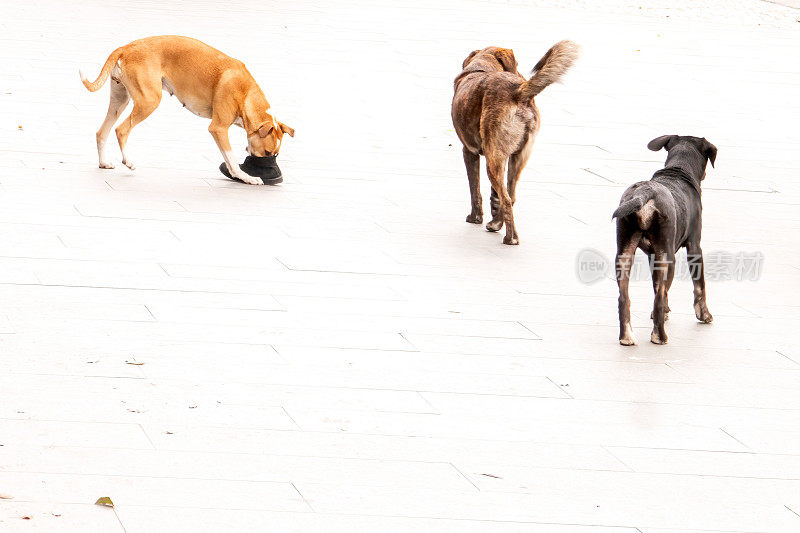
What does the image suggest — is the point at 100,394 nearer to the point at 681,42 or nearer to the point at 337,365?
the point at 337,365

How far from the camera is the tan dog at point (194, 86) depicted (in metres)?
9.10

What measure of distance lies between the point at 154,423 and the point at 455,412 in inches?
51.8

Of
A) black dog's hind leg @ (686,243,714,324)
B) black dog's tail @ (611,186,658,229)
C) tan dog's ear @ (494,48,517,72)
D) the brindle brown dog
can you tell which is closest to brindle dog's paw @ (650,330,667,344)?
black dog's hind leg @ (686,243,714,324)

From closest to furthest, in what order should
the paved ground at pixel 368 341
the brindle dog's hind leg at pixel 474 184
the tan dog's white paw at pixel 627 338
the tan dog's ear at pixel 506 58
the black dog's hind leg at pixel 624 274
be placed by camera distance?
the paved ground at pixel 368 341 → the black dog's hind leg at pixel 624 274 → the tan dog's white paw at pixel 627 338 → the brindle dog's hind leg at pixel 474 184 → the tan dog's ear at pixel 506 58

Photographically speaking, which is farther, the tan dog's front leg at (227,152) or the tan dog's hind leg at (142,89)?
the tan dog's front leg at (227,152)

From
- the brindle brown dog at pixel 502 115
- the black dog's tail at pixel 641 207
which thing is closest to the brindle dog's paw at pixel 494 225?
the brindle brown dog at pixel 502 115

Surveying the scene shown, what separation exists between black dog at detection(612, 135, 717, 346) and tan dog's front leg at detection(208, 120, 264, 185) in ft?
12.0

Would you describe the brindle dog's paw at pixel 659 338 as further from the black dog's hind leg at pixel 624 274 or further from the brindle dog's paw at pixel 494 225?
the brindle dog's paw at pixel 494 225

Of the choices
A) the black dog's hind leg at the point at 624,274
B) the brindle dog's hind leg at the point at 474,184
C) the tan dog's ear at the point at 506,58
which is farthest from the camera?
the tan dog's ear at the point at 506,58

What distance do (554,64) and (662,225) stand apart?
198 centimetres

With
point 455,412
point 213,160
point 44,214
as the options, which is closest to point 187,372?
point 455,412

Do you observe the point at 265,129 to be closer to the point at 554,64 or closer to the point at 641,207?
the point at 554,64

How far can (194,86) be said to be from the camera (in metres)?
9.21

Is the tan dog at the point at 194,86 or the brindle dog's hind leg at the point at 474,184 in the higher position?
the tan dog at the point at 194,86
